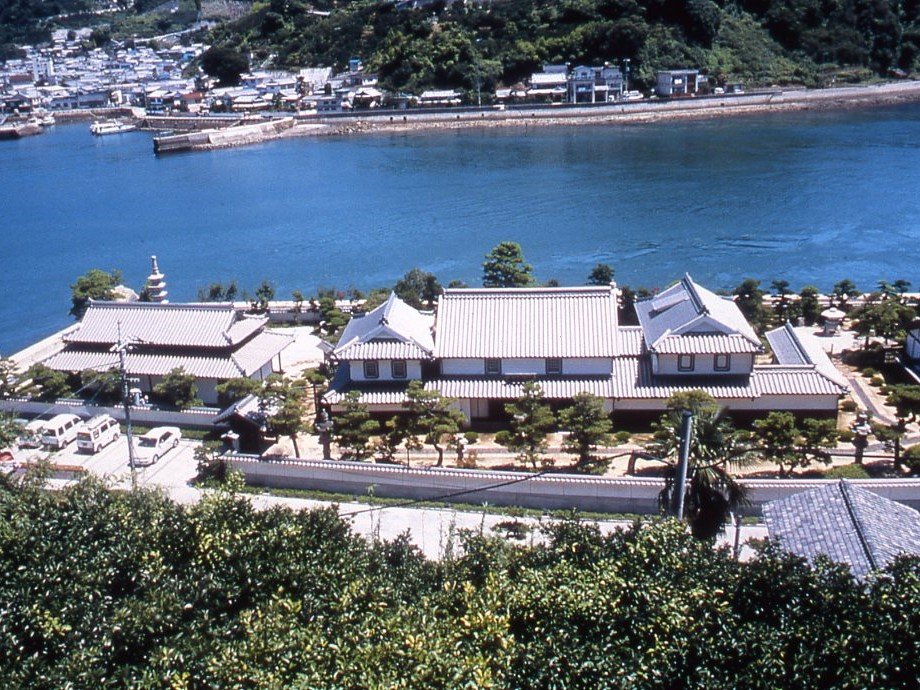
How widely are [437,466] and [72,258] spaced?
39.2 m

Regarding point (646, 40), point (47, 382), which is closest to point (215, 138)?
point (646, 40)

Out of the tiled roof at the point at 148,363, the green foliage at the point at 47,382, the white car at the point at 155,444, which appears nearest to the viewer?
the white car at the point at 155,444

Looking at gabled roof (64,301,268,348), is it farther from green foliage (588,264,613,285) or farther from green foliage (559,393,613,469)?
green foliage (588,264,613,285)

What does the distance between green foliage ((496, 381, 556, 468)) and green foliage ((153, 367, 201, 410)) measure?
8966 millimetres

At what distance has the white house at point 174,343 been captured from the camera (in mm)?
24703

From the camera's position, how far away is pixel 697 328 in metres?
22.0

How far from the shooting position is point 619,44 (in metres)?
94.2

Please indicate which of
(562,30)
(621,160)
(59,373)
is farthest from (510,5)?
(59,373)

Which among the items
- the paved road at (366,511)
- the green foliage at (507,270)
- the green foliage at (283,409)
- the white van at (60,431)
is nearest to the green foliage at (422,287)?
the green foliage at (507,270)

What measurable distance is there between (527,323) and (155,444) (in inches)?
405

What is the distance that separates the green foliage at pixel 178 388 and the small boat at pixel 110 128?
87656 millimetres

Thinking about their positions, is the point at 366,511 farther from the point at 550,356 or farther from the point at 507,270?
the point at 507,270

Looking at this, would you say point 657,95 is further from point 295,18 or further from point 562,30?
point 295,18

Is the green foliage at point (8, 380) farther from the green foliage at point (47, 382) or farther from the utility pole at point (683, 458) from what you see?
the utility pole at point (683, 458)
